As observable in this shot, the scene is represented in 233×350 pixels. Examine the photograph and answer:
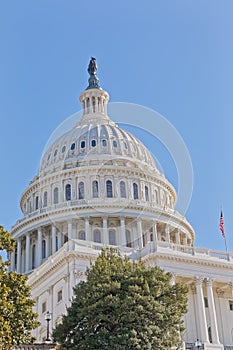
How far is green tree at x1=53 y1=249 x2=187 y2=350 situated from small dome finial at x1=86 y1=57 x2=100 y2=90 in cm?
7315

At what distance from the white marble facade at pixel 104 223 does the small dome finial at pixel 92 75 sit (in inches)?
103

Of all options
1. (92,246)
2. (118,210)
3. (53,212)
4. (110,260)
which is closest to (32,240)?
(53,212)

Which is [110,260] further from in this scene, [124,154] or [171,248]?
Answer: [124,154]

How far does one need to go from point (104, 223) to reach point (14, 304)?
170 ft

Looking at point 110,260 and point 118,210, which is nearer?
point 110,260

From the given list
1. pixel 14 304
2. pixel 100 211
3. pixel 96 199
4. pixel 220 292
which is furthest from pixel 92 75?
pixel 14 304

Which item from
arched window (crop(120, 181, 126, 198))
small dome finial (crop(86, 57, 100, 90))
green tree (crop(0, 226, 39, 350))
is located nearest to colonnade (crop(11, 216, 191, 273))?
arched window (crop(120, 181, 126, 198))

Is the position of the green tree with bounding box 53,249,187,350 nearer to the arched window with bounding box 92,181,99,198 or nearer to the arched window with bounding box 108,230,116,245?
the arched window with bounding box 108,230,116,245

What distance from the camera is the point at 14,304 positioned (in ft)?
109

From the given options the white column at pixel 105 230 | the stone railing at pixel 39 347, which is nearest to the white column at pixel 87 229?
the white column at pixel 105 230

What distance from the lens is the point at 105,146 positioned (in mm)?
96750

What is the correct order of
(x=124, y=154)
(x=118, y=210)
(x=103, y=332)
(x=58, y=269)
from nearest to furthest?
(x=103, y=332)
(x=58, y=269)
(x=118, y=210)
(x=124, y=154)

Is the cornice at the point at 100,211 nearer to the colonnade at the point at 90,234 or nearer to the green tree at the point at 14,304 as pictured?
the colonnade at the point at 90,234

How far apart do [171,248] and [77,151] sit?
120ft
